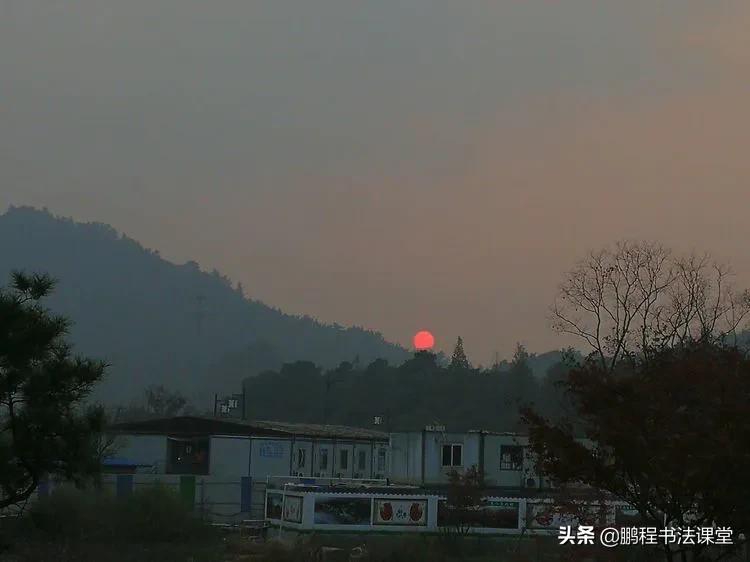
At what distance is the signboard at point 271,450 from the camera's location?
60.0 metres

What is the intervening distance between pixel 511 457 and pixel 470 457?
2265mm

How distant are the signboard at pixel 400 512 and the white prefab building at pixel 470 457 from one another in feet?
65.4

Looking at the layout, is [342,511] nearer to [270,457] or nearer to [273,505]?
[273,505]

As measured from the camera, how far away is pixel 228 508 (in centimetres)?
5175

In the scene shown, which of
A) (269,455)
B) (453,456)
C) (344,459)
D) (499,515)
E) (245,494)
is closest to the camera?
(499,515)

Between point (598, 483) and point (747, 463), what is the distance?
228cm

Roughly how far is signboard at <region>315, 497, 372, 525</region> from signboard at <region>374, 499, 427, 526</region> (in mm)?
422

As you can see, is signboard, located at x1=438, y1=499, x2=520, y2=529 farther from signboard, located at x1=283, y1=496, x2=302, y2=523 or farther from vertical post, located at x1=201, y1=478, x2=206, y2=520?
vertical post, located at x1=201, y1=478, x2=206, y2=520

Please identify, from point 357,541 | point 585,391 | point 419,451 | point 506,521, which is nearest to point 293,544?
point 357,541

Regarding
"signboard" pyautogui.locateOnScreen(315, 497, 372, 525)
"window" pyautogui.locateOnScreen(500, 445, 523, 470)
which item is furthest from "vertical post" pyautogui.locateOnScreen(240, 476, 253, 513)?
"window" pyautogui.locateOnScreen(500, 445, 523, 470)

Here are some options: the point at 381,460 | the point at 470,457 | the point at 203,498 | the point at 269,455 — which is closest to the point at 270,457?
the point at 269,455

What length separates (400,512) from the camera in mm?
41156

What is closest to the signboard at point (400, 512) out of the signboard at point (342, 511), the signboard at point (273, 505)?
the signboard at point (342, 511)

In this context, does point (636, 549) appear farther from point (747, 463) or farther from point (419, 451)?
point (419, 451)
